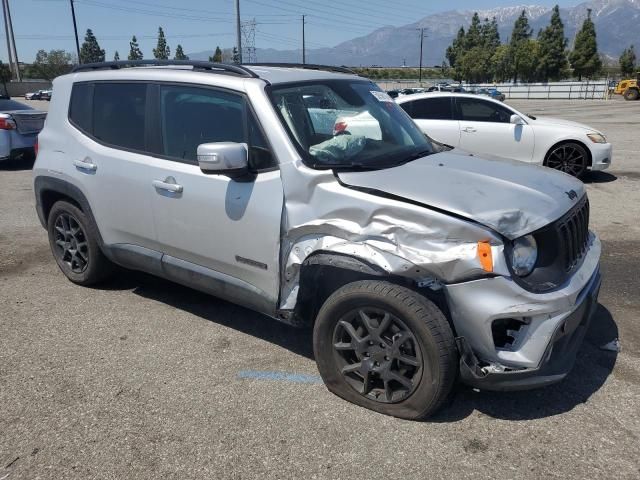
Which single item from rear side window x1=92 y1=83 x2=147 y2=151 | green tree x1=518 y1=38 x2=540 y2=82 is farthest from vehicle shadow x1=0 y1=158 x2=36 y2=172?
green tree x1=518 y1=38 x2=540 y2=82

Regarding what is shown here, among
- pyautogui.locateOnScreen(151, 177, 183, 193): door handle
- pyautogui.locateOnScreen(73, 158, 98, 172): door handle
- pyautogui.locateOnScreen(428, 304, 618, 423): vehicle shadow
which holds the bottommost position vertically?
pyautogui.locateOnScreen(428, 304, 618, 423): vehicle shadow

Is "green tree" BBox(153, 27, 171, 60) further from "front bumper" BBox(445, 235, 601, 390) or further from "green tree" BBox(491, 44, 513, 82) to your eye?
"front bumper" BBox(445, 235, 601, 390)

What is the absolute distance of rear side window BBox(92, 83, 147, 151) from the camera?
4066 millimetres

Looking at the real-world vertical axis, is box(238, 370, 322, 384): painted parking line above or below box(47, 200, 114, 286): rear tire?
below

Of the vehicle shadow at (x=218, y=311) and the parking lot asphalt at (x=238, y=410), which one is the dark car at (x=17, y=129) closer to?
the vehicle shadow at (x=218, y=311)

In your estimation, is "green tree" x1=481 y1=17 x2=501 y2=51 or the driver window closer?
the driver window

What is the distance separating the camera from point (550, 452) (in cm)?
277

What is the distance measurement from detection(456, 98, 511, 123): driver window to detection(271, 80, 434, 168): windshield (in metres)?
6.01

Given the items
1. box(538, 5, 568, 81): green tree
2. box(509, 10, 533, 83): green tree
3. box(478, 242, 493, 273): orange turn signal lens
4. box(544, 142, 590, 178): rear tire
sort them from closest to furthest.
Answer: box(478, 242, 493, 273): orange turn signal lens, box(544, 142, 590, 178): rear tire, box(538, 5, 568, 81): green tree, box(509, 10, 533, 83): green tree

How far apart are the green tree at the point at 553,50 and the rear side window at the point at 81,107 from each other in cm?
7367

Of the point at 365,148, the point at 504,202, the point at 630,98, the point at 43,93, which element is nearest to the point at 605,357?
the point at 504,202

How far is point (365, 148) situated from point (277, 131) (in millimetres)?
621

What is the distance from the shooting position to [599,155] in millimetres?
9258

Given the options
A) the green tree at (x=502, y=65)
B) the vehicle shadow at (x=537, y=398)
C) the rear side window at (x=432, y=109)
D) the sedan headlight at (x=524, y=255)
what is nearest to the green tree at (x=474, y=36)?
the green tree at (x=502, y=65)
